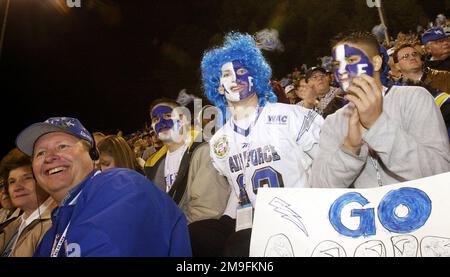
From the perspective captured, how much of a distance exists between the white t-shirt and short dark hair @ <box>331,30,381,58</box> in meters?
0.78

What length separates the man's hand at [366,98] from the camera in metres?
2.01

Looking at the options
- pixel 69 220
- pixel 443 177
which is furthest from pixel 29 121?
pixel 443 177

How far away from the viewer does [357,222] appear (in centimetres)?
196

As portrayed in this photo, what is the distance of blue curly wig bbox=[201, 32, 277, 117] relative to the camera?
7.38ft

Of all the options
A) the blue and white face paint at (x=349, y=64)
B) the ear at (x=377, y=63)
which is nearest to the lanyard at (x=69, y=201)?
the blue and white face paint at (x=349, y=64)

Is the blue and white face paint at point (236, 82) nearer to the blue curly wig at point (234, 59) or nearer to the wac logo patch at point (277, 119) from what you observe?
the blue curly wig at point (234, 59)

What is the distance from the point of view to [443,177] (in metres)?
1.92

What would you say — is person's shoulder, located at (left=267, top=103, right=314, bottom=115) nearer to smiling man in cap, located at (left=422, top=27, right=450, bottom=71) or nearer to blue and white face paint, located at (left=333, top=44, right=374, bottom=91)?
blue and white face paint, located at (left=333, top=44, right=374, bottom=91)

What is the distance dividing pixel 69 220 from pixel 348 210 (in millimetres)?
993

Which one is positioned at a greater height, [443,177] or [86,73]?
[86,73]

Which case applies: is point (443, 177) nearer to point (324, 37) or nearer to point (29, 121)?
point (324, 37)

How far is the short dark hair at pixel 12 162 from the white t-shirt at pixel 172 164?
0.71m

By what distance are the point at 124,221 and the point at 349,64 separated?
118 centimetres

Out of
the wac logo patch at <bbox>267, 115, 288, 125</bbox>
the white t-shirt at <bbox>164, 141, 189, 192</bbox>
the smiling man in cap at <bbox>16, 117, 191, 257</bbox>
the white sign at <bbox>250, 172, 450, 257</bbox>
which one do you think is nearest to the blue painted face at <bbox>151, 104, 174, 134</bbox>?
the white t-shirt at <bbox>164, 141, 189, 192</bbox>
